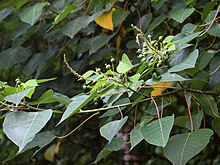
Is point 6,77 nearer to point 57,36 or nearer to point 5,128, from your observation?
point 57,36

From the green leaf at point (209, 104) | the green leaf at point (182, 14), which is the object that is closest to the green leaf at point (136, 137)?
the green leaf at point (209, 104)

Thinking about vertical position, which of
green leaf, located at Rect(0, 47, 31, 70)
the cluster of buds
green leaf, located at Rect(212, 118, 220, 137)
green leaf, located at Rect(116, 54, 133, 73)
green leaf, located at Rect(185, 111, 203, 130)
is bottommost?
green leaf, located at Rect(0, 47, 31, 70)

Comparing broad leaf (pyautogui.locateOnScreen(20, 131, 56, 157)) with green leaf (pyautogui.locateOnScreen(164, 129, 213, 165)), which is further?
broad leaf (pyautogui.locateOnScreen(20, 131, 56, 157))

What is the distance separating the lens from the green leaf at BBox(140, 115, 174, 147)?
89 centimetres

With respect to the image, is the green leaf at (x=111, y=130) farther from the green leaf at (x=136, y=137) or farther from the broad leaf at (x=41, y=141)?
the broad leaf at (x=41, y=141)

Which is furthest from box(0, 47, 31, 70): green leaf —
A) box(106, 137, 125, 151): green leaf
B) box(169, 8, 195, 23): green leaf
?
box(106, 137, 125, 151): green leaf

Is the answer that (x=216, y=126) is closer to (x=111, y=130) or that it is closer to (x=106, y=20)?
(x=111, y=130)

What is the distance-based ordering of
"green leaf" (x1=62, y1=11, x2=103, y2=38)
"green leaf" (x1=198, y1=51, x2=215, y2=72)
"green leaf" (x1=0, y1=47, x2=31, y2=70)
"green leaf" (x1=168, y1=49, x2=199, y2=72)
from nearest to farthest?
"green leaf" (x1=168, y1=49, x2=199, y2=72)
"green leaf" (x1=198, y1=51, x2=215, y2=72)
"green leaf" (x1=62, y1=11, x2=103, y2=38)
"green leaf" (x1=0, y1=47, x2=31, y2=70)

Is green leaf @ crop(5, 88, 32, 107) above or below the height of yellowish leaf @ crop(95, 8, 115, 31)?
above

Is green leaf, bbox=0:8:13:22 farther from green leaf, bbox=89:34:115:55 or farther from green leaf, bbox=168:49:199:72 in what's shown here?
green leaf, bbox=168:49:199:72

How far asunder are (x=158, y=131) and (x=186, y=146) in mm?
75

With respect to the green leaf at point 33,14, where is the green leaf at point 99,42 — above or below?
below

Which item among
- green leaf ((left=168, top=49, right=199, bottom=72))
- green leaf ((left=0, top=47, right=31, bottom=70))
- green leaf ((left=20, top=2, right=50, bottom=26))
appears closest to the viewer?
green leaf ((left=168, top=49, right=199, bottom=72))

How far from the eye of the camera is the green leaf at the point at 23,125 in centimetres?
85
